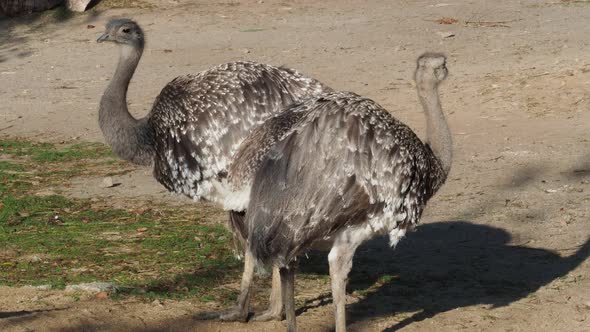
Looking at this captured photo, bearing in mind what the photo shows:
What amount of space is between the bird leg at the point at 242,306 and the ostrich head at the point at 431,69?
4.42ft

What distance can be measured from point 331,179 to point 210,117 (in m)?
1.25

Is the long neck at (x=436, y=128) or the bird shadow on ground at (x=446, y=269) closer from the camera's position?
the long neck at (x=436, y=128)

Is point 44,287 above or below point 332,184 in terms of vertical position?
below

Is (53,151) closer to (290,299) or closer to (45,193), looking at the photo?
(45,193)

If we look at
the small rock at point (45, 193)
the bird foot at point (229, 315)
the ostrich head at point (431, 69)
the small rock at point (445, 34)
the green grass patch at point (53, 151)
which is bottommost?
the green grass patch at point (53, 151)

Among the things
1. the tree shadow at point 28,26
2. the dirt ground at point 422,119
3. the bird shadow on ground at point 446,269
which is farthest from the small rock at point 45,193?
the tree shadow at point 28,26

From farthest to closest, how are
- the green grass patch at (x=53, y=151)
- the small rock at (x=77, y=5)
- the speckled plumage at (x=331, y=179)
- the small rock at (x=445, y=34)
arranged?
1. the small rock at (x=77, y=5)
2. the small rock at (x=445, y=34)
3. the green grass patch at (x=53, y=151)
4. the speckled plumage at (x=331, y=179)

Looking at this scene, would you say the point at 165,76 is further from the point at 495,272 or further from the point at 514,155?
the point at 495,272

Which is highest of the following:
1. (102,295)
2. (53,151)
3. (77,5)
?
(77,5)

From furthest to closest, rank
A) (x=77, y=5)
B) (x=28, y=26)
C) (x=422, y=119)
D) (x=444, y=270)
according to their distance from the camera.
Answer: (x=77, y=5), (x=28, y=26), (x=422, y=119), (x=444, y=270)

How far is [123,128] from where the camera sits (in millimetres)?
6699

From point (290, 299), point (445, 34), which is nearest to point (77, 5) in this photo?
point (445, 34)

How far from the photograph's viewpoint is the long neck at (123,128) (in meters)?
6.64

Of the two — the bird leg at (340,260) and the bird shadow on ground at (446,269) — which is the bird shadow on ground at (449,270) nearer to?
the bird shadow on ground at (446,269)
